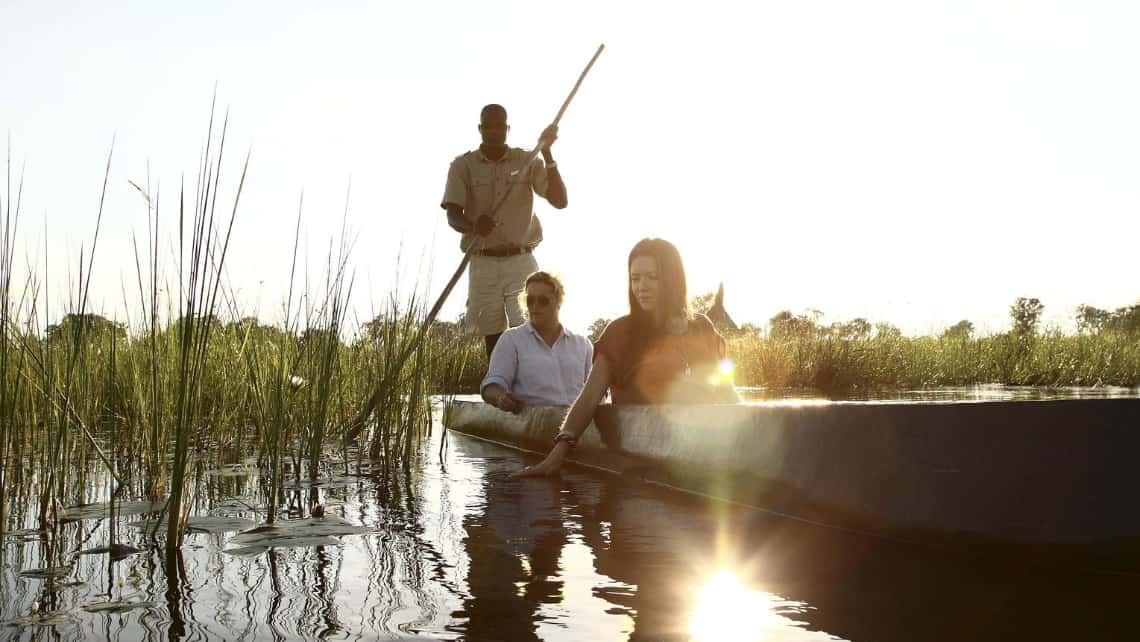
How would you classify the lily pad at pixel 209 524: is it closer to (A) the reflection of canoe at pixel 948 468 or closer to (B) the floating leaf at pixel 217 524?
(B) the floating leaf at pixel 217 524

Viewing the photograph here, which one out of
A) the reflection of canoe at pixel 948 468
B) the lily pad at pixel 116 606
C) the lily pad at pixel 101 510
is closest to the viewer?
the lily pad at pixel 116 606

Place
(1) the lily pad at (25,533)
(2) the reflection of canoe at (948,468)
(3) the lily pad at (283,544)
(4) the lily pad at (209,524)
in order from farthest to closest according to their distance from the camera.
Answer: (4) the lily pad at (209,524) < (1) the lily pad at (25,533) < (3) the lily pad at (283,544) < (2) the reflection of canoe at (948,468)

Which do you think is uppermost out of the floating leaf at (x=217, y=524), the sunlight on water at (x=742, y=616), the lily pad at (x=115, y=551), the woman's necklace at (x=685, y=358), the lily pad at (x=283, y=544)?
the woman's necklace at (x=685, y=358)

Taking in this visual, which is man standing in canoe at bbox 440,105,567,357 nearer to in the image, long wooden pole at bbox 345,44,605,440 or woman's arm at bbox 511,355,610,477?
long wooden pole at bbox 345,44,605,440

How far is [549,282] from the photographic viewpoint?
21.0 ft

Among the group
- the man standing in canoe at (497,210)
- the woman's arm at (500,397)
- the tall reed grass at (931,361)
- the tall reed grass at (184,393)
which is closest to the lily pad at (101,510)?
the tall reed grass at (184,393)

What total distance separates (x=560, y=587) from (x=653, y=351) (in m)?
2.49

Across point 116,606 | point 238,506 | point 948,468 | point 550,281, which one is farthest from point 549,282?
point 116,606

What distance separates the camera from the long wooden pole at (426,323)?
546cm

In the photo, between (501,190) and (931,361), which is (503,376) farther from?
(931,361)

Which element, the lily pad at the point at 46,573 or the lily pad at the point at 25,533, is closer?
the lily pad at the point at 46,573

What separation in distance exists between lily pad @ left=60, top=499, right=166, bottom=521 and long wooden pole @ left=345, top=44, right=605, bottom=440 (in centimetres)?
161

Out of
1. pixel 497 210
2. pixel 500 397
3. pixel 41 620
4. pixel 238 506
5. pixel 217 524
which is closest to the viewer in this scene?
pixel 41 620

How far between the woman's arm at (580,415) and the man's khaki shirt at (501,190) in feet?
8.46
